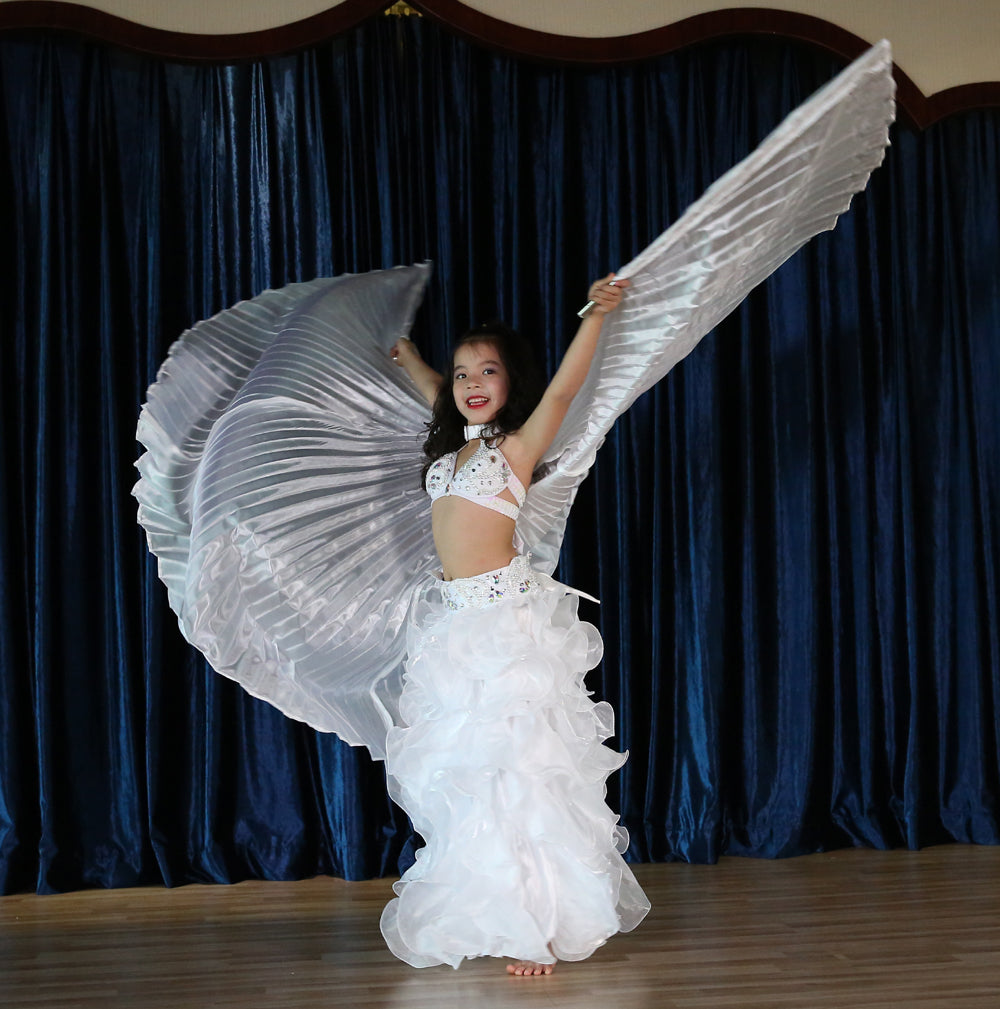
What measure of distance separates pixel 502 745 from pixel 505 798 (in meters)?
0.12

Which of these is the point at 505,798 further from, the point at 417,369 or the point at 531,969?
the point at 417,369

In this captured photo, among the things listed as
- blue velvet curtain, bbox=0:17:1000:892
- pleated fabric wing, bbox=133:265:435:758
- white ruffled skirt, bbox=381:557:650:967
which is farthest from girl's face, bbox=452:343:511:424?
blue velvet curtain, bbox=0:17:1000:892

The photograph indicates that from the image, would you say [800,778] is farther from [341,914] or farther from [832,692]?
[341,914]

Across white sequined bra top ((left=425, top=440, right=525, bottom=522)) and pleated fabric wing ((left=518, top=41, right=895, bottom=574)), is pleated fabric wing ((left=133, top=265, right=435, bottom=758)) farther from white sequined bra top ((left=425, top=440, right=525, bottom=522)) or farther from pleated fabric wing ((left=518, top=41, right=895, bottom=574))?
pleated fabric wing ((left=518, top=41, right=895, bottom=574))

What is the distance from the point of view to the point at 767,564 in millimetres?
3873

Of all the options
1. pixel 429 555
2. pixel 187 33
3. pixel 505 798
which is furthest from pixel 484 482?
pixel 187 33

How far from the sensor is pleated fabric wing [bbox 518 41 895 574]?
7.76 feet

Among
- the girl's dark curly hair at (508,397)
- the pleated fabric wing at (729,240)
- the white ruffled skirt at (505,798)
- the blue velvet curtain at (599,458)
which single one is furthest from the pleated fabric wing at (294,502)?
the blue velvet curtain at (599,458)

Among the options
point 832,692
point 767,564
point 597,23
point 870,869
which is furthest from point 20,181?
point 870,869

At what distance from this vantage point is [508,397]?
2.88 meters

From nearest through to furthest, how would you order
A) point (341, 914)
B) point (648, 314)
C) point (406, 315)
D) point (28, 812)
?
point (648, 314) → point (341, 914) → point (406, 315) → point (28, 812)

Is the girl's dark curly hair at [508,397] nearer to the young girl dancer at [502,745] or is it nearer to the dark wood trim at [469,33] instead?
the young girl dancer at [502,745]

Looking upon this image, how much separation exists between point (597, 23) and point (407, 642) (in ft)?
7.21

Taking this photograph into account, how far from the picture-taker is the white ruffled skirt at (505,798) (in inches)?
98.9
